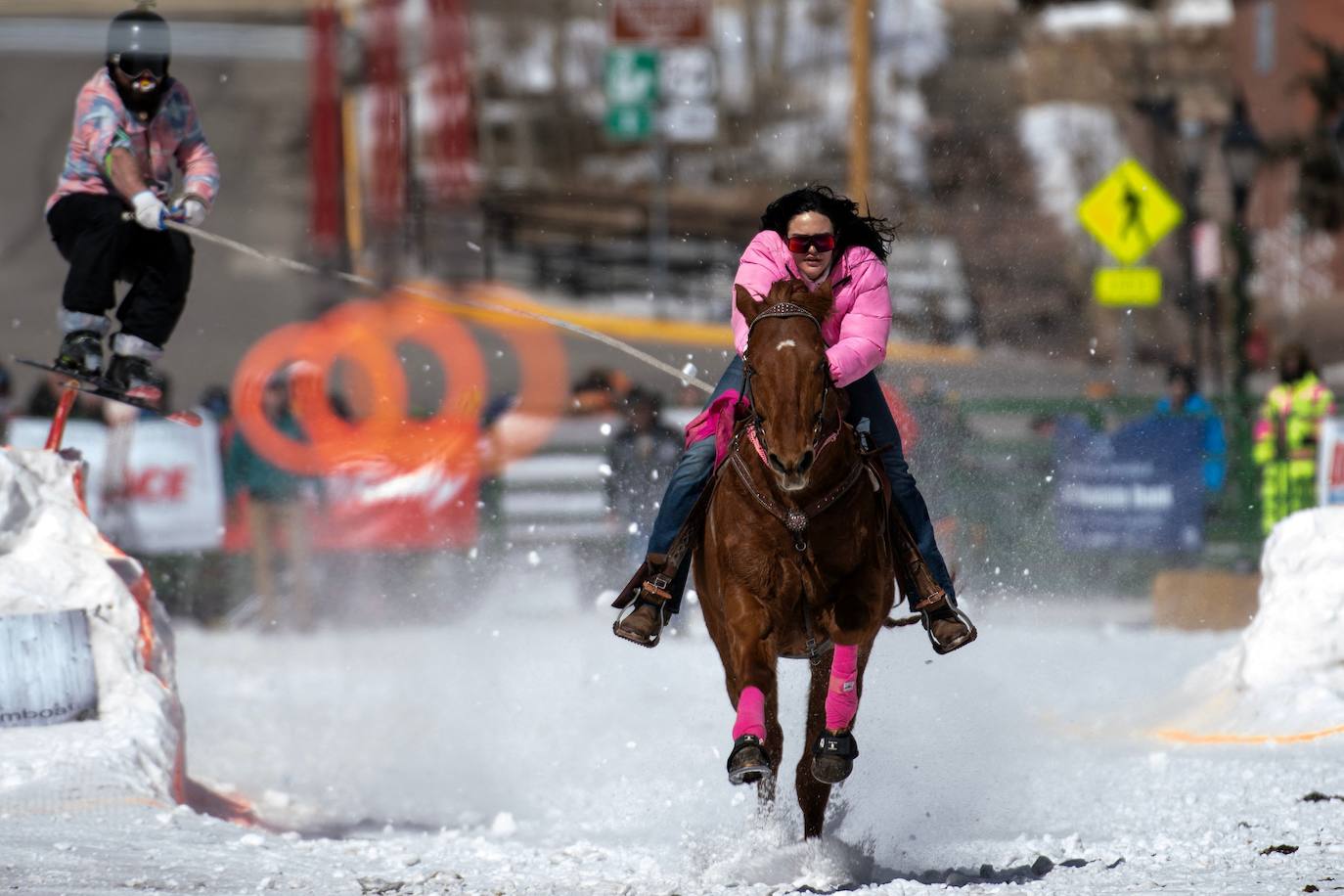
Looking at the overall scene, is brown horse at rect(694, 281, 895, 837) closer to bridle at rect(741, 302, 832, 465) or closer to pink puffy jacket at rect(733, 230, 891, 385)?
bridle at rect(741, 302, 832, 465)

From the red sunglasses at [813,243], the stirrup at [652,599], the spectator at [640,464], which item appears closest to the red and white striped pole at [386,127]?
the spectator at [640,464]

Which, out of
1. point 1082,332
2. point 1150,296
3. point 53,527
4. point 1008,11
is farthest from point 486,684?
point 1008,11

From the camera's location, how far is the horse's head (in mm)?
5906

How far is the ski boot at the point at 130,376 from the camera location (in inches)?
342

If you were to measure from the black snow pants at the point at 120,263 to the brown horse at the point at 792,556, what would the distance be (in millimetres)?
3308

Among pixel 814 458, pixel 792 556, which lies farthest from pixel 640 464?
pixel 814 458

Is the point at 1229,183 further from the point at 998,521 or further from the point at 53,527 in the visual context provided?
the point at 53,527

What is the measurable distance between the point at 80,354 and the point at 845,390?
12.9 feet

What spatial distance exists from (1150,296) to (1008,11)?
18.4 meters

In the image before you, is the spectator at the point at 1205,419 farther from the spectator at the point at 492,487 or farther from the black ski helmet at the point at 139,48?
the black ski helmet at the point at 139,48

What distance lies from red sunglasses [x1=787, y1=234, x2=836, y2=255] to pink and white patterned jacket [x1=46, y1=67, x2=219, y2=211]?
3.32 meters

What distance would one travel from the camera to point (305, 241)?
24891mm

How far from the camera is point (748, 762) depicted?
6379mm

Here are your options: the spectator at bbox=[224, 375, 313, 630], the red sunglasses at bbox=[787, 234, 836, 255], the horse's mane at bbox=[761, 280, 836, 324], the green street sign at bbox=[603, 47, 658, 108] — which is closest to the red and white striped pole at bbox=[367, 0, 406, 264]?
the green street sign at bbox=[603, 47, 658, 108]
